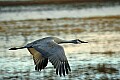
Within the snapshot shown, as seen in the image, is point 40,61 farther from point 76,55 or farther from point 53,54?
point 76,55

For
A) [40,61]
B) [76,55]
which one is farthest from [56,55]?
[76,55]

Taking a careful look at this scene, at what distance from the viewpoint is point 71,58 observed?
14141mm

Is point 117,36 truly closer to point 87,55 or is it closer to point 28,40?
point 28,40

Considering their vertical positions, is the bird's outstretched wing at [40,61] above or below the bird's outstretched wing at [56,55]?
below

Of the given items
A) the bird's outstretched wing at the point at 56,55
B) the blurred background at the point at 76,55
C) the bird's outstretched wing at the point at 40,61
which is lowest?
the blurred background at the point at 76,55

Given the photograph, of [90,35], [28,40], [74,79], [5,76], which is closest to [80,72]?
[74,79]

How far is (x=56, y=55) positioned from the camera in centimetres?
816

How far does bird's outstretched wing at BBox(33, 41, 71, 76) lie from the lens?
785 centimetres

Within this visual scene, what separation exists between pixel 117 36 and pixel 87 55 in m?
4.59

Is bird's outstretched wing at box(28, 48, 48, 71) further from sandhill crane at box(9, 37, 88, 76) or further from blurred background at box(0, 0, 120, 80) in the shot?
blurred background at box(0, 0, 120, 80)

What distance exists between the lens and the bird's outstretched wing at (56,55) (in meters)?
7.85

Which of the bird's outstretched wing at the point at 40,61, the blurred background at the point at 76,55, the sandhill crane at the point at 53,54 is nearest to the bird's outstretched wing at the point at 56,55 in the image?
the sandhill crane at the point at 53,54

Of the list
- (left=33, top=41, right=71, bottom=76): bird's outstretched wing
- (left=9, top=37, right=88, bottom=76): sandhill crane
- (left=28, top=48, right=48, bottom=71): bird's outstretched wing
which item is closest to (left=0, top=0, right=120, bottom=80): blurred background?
(left=28, top=48, right=48, bottom=71): bird's outstretched wing

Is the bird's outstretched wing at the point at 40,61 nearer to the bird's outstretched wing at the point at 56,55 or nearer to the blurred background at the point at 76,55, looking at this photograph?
the bird's outstretched wing at the point at 56,55
